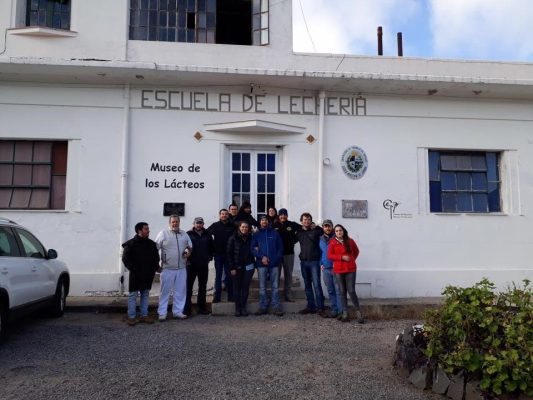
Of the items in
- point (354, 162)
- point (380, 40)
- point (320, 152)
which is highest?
point (380, 40)

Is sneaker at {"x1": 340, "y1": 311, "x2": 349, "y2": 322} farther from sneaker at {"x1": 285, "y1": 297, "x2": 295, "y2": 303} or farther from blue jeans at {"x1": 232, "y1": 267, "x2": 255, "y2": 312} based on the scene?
blue jeans at {"x1": 232, "y1": 267, "x2": 255, "y2": 312}

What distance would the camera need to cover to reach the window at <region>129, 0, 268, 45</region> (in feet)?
32.0

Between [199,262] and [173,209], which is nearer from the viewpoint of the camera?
[199,262]

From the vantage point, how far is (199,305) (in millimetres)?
7867

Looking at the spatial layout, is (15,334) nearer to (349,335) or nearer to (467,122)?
(349,335)

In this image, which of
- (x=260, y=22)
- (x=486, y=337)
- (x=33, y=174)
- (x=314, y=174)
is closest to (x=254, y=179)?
(x=314, y=174)

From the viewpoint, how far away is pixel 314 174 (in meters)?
9.60

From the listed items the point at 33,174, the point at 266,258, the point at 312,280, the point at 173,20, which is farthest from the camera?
the point at 173,20

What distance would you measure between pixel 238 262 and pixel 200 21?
19.0 feet

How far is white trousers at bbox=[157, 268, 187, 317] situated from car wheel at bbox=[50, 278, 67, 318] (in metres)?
1.70

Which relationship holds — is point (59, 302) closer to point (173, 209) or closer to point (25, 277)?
point (25, 277)

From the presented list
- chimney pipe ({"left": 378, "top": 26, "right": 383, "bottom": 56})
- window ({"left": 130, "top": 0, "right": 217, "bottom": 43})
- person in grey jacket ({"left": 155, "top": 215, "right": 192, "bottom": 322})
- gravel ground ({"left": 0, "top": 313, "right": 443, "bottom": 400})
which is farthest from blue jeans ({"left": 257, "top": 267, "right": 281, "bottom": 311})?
chimney pipe ({"left": 378, "top": 26, "right": 383, "bottom": 56})

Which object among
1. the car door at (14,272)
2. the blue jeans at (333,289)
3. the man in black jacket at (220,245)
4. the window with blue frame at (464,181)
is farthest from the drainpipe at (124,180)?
the window with blue frame at (464,181)

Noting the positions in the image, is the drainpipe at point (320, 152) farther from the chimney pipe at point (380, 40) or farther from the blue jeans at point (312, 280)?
the chimney pipe at point (380, 40)
